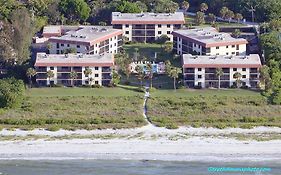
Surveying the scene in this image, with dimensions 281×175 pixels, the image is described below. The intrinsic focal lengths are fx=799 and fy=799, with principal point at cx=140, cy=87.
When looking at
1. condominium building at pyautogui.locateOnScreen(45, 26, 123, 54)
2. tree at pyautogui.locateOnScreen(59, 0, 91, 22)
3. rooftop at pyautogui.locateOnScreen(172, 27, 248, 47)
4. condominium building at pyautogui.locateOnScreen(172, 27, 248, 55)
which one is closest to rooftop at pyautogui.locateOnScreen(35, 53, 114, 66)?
condominium building at pyautogui.locateOnScreen(45, 26, 123, 54)

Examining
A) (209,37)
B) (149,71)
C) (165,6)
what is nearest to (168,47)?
(209,37)

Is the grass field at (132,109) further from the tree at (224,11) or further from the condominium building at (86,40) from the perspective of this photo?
the tree at (224,11)

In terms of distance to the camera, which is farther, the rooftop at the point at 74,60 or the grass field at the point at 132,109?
the rooftop at the point at 74,60

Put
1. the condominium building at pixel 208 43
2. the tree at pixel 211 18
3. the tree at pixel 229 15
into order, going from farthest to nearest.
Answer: the tree at pixel 211 18
the tree at pixel 229 15
the condominium building at pixel 208 43

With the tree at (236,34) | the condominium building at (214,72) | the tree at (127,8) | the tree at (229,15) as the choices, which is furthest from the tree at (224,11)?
the condominium building at (214,72)

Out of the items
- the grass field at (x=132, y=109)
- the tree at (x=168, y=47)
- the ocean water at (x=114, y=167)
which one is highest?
the tree at (x=168, y=47)

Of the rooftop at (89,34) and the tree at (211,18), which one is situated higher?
the tree at (211,18)
